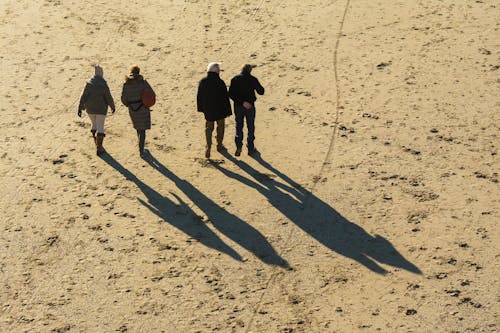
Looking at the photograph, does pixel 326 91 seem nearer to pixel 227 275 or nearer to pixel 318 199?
pixel 318 199

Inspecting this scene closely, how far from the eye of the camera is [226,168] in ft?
45.0

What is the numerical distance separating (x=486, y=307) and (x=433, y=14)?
8488 mm

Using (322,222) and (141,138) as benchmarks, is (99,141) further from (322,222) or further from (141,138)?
(322,222)

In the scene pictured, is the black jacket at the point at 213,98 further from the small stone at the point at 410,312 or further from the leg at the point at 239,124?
the small stone at the point at 410,312

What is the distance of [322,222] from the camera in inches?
484

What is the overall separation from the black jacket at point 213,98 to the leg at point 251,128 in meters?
0.31

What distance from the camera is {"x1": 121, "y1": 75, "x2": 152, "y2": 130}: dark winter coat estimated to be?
→ 44.8 ft

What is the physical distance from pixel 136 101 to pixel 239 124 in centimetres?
157

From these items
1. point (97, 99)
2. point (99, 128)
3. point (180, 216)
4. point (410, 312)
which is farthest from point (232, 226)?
point (97, 99)

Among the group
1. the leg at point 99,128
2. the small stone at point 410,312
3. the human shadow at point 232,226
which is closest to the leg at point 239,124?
the human shadow at point 232,226

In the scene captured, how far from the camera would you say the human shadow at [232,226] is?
460 inches

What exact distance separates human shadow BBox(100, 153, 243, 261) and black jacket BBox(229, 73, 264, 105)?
174cm

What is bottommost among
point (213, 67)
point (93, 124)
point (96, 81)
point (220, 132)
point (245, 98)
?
point (220, 132)

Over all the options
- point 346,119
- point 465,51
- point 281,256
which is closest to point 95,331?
point 281,256
